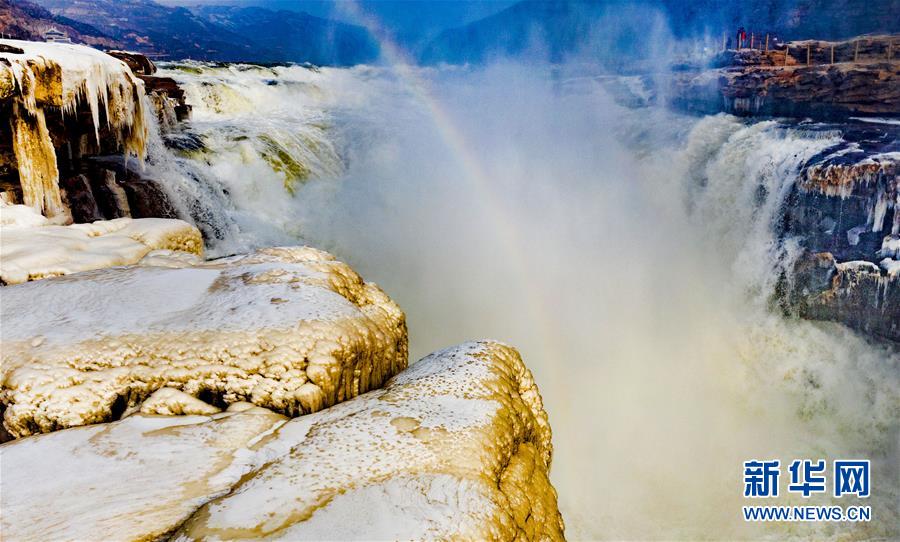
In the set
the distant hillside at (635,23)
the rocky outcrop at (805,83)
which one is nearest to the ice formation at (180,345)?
the rocky outcrop at (805,83)

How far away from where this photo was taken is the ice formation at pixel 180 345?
373 cm

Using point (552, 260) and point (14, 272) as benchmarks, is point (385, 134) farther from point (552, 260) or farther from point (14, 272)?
point (14, 272)

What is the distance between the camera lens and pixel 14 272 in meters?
5.52

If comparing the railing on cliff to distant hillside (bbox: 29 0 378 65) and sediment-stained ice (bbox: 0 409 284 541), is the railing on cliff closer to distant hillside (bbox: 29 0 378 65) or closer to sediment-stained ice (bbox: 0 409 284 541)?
sediment-stained ice (bbox: 0 409 284 541)

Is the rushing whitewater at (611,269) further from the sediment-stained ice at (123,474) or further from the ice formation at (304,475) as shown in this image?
the sediment-stained ice at (123,474)

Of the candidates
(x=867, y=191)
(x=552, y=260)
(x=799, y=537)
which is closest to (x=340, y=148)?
(x=552, y=260)

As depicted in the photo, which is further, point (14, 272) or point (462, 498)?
point (14, 272)

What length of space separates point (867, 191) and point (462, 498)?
1272 cm

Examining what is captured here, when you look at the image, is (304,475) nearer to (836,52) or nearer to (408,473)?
(408,473)

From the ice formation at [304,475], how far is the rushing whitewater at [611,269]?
6.06m

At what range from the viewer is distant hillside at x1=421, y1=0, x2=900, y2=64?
41.4m

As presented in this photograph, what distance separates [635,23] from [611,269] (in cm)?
9523

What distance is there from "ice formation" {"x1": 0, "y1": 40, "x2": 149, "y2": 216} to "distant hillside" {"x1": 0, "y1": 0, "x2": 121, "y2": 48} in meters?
65.7

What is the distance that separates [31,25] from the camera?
7250 centimetres
